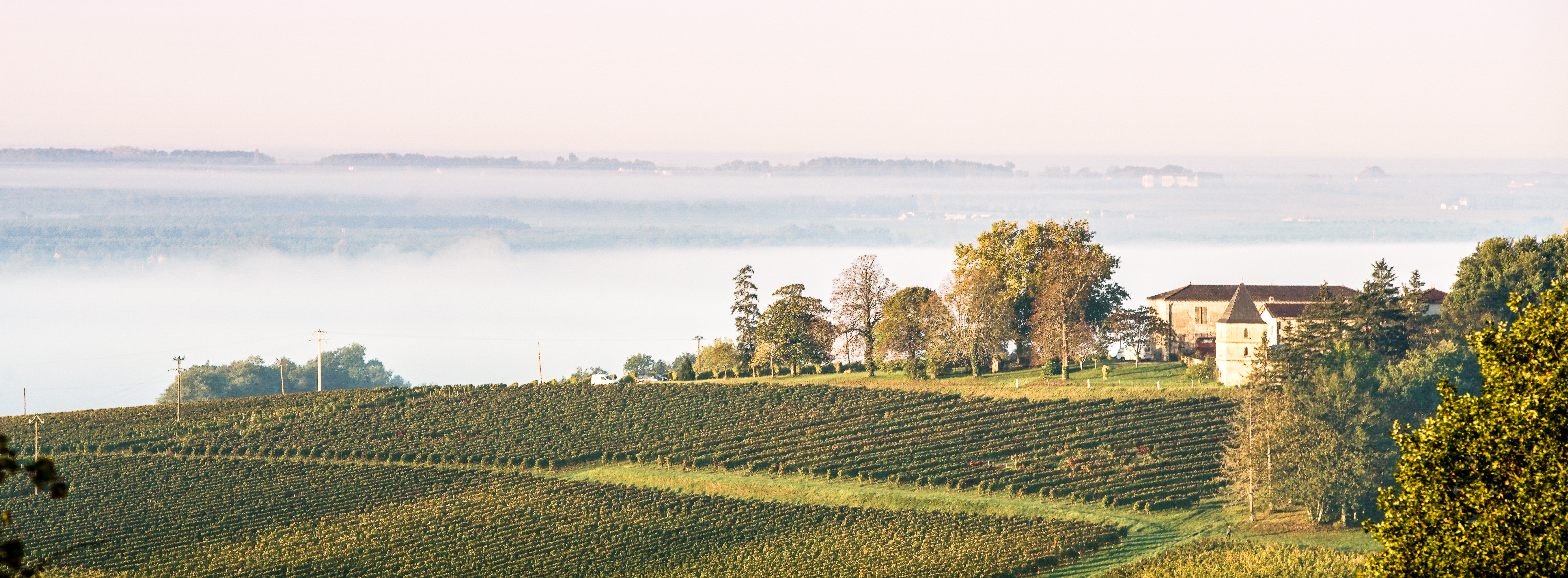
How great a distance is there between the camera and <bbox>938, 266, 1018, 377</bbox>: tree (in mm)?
69688

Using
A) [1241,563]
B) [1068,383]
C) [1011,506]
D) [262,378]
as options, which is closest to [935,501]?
[1011,506]

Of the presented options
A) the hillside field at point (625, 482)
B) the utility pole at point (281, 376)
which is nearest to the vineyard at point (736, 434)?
the hillside field at point (625, 482)

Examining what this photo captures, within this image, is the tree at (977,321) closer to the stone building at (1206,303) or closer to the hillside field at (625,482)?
the hillside field at (625,482)

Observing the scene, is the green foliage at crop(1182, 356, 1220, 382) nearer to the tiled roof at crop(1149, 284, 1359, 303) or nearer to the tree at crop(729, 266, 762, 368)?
the tiled roof at crop(1149, 284, 1359, 303)

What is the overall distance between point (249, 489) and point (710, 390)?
2402 centimetres

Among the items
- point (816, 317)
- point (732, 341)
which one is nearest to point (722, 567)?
point (816, 317)

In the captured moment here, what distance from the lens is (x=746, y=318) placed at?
78.4 metres

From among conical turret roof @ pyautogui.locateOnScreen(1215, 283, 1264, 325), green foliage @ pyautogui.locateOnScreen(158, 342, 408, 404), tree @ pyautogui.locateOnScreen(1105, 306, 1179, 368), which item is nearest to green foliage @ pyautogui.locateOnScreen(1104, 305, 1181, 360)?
tree @ pyautogui.locateOnScreen(1105, 306, 1179, 368)

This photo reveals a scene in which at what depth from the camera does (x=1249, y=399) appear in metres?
56.9

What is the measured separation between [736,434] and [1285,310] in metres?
27.3

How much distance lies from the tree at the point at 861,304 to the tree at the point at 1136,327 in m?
12.4

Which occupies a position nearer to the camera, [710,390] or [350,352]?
[710,390]

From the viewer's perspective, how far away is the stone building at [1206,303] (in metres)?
68.9

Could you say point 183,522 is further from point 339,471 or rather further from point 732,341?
point 732,341
